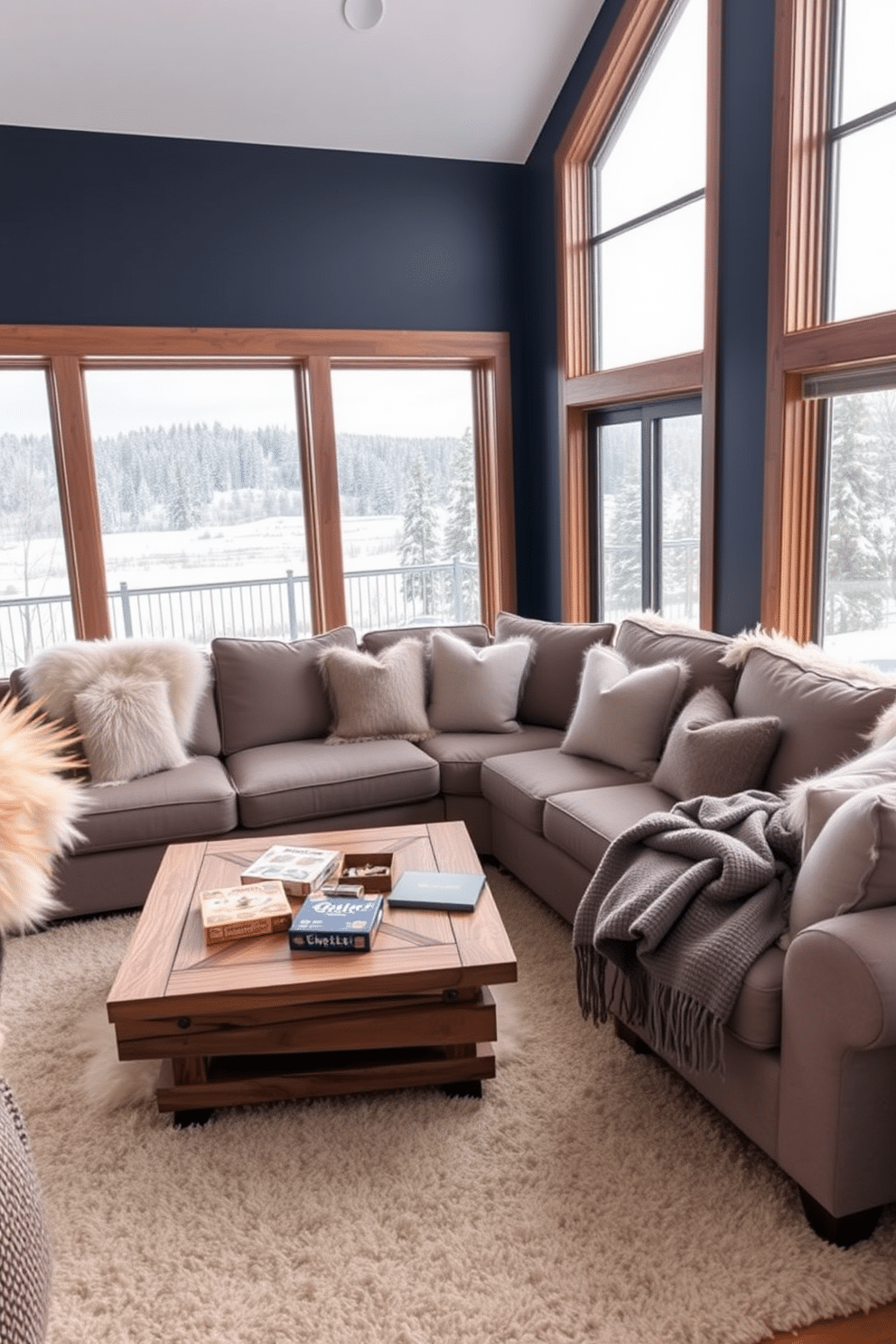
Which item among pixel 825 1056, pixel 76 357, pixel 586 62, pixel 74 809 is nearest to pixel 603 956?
pixel 825 1056

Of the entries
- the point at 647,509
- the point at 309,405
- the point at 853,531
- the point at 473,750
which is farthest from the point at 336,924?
the point at 309,405

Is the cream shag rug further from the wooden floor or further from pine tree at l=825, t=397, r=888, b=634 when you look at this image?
pine tree at l=825, t=397, r=888, b=634

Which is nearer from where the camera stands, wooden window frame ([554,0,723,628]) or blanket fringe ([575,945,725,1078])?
blanket fringe ([575,945,725,1078])

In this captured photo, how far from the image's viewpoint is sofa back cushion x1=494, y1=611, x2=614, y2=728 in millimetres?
4145

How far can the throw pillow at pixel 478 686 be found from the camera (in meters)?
4.15

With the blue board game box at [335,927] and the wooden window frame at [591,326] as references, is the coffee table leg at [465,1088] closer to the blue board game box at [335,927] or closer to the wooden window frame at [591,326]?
the blue board game box at [335,927]

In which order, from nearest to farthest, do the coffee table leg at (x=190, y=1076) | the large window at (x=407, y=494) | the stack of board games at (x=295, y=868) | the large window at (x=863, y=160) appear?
the coffee table leg at (x=190, y=1076), the stack of board games at (x=295, y=868), the large window at (x=863, y=160), the large window at (x=407, y=494)

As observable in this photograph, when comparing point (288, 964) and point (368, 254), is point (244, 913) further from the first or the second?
point (368, 254)

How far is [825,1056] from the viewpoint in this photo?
73.1 inches

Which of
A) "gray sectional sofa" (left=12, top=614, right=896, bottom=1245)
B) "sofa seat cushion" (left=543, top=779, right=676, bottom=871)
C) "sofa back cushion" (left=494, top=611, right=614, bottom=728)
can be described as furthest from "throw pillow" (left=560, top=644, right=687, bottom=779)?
"sofa back cushion" (left=494, top=611, right=614, bottom=728)

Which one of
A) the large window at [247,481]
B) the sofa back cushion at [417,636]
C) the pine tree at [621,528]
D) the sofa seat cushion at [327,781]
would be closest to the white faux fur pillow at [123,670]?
the sofa seat cushion at [327,781]

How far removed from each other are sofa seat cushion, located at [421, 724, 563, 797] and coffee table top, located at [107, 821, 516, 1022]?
1.27m

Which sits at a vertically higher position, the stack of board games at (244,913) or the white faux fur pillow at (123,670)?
the white faux fur pillow at (123,670)

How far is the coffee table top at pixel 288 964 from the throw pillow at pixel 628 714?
1057mm
